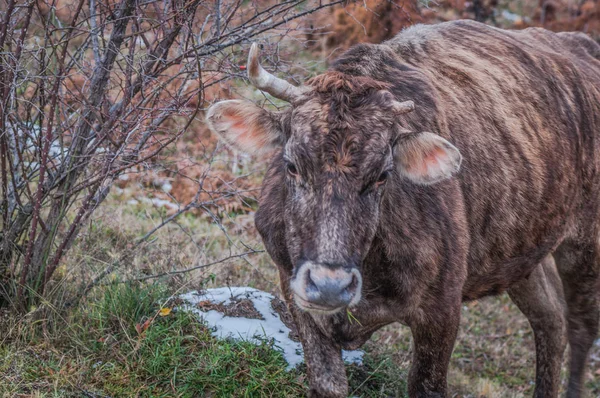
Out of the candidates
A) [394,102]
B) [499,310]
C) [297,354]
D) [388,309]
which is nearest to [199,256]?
[297,354]

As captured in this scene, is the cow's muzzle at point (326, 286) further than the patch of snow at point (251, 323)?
No

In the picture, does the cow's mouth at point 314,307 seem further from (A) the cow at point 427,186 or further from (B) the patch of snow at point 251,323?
(B) the patch of snow at point 251,323

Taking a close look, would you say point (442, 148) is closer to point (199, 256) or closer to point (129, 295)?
point (129, 295)

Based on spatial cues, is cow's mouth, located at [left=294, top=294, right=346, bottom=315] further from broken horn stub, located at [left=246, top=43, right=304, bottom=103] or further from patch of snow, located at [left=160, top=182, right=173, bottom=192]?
patch of snow, located at [left=160, top=182, right=173, bottom=192]

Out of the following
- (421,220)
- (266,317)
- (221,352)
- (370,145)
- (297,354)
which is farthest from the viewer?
(266,317)

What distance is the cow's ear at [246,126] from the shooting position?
4.08 m

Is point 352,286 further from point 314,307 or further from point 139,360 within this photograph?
point 139,360

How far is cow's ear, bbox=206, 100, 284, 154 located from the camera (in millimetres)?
4082

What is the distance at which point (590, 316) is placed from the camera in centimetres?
637

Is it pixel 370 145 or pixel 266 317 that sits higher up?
pixel 370 145

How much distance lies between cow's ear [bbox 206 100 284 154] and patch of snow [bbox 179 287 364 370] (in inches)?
60.4

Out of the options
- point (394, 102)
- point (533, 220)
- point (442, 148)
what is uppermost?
A: point (394, 102)

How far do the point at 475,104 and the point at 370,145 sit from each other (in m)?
1.65

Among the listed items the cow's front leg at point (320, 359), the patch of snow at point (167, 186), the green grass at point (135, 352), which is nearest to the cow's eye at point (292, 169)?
the cow's front leg at point (320, 359)
